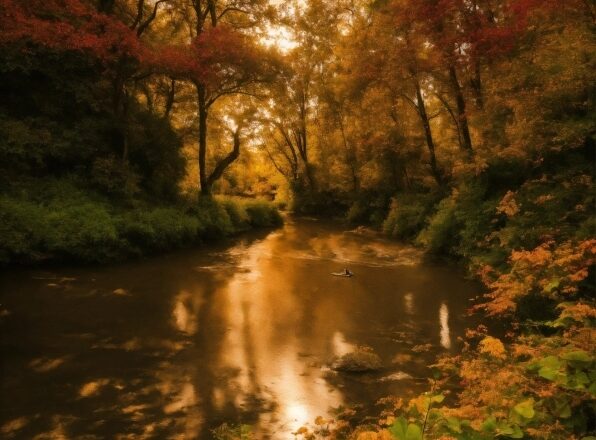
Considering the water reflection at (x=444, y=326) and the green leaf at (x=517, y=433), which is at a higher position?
the green leaf at (x=517, y=433)

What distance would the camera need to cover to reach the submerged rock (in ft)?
23.5

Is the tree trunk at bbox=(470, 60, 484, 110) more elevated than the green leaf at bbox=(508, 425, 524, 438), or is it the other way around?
the tree trunk at bbox=(470, 60, 484, 110)

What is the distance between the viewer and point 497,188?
14.0 m

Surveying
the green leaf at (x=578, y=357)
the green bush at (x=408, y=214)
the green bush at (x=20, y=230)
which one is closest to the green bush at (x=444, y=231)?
the green bush at (x=408, y=214)

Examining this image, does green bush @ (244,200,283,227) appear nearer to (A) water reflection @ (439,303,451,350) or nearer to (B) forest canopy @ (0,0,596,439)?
(B) forest canopy @ (0,0,596,439)

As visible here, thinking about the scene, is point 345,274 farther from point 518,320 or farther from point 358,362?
point 358,362

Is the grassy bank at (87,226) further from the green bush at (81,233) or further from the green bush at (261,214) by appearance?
the green bush at (261,214)

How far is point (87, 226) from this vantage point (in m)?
13.6

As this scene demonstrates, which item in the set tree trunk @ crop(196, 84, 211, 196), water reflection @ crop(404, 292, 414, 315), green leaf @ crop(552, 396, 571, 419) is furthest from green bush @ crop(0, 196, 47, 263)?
green leaf @ crop(552, 396, 571, 419)

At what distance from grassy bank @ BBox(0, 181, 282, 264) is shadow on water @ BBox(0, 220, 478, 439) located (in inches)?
27.6

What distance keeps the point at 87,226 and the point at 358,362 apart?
35.0ft

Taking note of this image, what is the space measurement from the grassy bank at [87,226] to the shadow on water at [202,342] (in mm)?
702

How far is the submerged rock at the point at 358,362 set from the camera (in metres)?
7.16

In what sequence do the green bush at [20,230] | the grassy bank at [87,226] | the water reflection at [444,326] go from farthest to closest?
the grassy bank at [87,226]
the green bush at [20,230]
the water reflection at [444,326]
